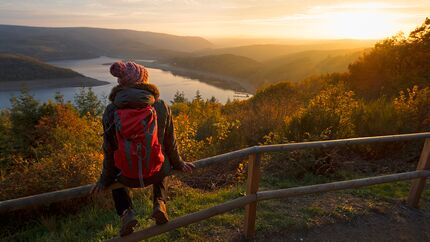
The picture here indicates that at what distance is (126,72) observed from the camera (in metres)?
2.13

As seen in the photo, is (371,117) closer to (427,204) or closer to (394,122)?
(394,122)

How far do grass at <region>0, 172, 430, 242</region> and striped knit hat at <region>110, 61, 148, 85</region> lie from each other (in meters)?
1.98

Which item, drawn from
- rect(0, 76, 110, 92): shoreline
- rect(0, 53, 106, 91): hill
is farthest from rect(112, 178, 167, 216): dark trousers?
rect(0, 53, 106, 91): hill

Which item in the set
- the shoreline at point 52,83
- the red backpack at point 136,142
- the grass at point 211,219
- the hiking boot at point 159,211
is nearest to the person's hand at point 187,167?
the hiking boot at point 159,211

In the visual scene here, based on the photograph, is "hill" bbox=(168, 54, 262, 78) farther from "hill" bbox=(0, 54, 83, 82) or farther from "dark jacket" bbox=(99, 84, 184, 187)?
"dark jacket" bbox=(99, 84, 184, 187)

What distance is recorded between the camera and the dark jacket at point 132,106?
81.2 inches

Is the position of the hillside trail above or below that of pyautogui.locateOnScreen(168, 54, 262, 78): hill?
above

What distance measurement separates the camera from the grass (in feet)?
11.9

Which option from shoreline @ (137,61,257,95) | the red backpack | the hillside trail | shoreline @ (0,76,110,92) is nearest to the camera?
the red backpack

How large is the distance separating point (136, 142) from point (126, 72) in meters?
0.48

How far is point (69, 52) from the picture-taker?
189 m

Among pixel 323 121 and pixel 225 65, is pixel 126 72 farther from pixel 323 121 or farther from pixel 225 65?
pixel 225 65

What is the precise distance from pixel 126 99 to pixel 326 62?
111m

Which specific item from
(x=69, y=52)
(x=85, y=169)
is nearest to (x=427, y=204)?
(x=85, y=169)
